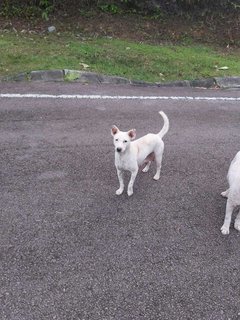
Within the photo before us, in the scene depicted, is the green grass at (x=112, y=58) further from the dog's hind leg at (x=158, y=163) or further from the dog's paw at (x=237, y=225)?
the dog's paw at (x=237, y=225)

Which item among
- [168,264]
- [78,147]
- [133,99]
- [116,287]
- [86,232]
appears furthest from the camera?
[133,99]

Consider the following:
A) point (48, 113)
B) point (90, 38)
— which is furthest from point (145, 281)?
point (90, 38)

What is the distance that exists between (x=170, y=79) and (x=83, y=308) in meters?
8.24

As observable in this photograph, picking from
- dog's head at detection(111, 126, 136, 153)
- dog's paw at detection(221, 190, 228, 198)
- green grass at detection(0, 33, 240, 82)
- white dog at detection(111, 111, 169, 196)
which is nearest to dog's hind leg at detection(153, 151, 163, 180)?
white dog at detection(111, 111, 169, 196)

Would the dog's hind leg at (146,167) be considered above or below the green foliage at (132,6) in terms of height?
below

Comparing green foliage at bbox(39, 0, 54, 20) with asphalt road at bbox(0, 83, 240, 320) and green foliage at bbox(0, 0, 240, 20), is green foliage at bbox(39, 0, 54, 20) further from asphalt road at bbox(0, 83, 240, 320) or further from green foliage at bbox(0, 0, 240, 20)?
asphalt road at bbox(0, 83, 240, 320)

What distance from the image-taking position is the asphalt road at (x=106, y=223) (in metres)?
4.46

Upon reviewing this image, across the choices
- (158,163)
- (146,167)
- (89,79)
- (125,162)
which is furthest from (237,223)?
(89,79)

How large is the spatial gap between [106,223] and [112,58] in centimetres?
736

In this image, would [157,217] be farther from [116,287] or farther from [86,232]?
[116,287]

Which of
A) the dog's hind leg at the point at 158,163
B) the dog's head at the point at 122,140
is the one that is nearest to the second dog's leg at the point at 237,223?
the dog's hind leg at the point at 158,163

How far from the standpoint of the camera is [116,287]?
461cm

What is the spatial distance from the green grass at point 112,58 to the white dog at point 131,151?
17.0 ft

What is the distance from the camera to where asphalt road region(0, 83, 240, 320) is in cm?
446
